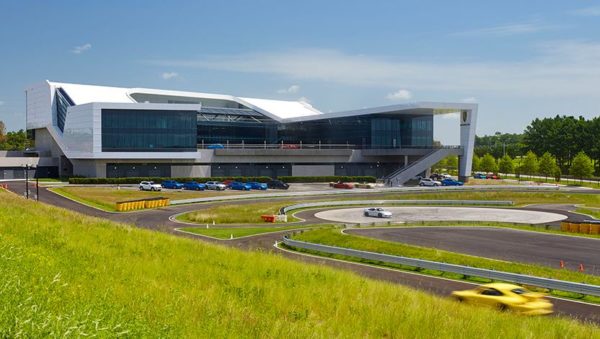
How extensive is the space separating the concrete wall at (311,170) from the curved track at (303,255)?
2969cm

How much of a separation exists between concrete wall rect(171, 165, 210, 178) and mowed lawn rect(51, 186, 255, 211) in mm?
14110

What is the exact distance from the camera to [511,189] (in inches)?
3529

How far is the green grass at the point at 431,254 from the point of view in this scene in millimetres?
27641

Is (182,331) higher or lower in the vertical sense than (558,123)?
lower

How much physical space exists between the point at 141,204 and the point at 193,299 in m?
55.1

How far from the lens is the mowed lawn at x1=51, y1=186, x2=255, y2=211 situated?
6869 centimetres

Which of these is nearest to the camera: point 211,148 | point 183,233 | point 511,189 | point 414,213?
point 183,233

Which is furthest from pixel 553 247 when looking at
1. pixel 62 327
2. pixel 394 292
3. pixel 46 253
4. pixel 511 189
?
pixel 511 189

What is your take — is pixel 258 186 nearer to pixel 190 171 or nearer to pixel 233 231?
pixel 190 171

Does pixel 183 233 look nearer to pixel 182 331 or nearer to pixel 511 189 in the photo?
pixel 182 331

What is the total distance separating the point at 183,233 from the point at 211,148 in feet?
204

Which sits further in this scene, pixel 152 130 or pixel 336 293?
pixel 152 130

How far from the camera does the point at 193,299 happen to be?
1280 centimetres

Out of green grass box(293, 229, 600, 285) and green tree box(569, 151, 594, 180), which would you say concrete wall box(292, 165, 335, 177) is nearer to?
green tree box(569, 151, 594, 180)
